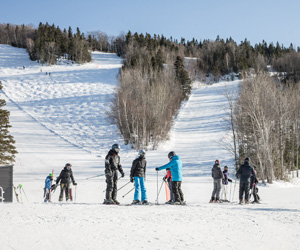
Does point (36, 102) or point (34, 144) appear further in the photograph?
point (36, 102)

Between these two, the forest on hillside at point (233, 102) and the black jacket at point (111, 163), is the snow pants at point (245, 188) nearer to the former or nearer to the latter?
the black jacket at point (111, 163)

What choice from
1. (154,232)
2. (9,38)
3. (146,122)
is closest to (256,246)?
(154,232)

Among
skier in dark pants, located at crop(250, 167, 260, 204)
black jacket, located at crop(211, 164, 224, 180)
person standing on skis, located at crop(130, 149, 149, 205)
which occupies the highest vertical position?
person standing on skis, located at crop(130, 149, 149, 205)

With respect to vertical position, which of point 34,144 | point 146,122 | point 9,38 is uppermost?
point 9,38

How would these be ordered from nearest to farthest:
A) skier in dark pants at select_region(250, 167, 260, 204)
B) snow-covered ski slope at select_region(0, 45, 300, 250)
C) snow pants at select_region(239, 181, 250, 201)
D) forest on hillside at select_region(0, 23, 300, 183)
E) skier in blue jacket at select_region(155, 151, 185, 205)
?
snow-covered ski slope at select_region(0, 45, 300, 250) → skier in blue jacket at select_region(155, 151, 185, 205) → snow pants at select_region(239, 181, 250, 201) → skier in dark pants at select_region(250, 167, 260, 204) → forest on hillside at select_region(0, 23, 300, 183)

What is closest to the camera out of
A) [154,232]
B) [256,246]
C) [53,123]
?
[256,246]

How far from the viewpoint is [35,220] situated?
6.79m

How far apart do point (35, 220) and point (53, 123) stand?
132 ft

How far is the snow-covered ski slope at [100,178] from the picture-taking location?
594 centimetres

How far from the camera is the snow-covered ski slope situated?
594cm

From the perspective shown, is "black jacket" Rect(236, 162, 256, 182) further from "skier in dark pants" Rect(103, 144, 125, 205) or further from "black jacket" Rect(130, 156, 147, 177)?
"skier in dark pants" Rect(103, 144, 125, 205)

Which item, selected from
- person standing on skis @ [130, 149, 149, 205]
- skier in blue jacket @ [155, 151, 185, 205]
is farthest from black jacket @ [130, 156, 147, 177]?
skier in blue jacket @ [155, 151, 185, 205]

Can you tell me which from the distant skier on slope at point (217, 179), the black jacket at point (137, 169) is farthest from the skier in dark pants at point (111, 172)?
the distant skier on slope at point (217, 179)

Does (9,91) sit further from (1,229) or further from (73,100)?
(1,229)
